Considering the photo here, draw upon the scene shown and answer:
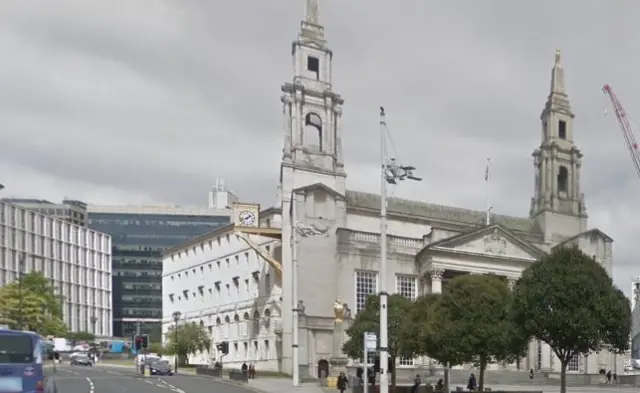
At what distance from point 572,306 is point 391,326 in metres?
21.8

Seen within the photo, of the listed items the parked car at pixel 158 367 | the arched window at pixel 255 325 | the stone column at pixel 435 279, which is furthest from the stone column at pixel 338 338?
the parked car at pixel 158 367

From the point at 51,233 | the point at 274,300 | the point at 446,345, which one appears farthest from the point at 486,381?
the point at 51,233

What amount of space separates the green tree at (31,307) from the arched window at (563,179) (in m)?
67.5

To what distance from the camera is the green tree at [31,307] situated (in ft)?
362

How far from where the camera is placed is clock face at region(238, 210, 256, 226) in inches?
3265

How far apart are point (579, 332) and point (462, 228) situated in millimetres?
60587

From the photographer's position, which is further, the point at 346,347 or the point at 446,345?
the point at 346,347

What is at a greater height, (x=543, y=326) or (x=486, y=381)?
(x=543, y=326)

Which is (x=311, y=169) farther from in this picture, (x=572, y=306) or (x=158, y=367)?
(x=572, y=306)

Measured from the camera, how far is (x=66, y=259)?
180 m

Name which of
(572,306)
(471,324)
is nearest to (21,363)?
(572,306)

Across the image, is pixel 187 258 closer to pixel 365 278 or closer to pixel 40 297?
pixel 40 297

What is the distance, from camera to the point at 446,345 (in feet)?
143

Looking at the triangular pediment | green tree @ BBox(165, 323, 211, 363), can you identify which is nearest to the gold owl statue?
the triangular pediment
